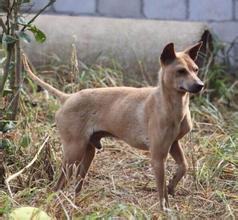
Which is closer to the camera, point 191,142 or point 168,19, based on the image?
point 191,142

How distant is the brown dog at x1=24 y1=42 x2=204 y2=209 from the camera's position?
16.9ft

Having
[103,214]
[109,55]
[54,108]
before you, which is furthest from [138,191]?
[109,55]

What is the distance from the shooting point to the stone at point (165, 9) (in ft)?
28.6

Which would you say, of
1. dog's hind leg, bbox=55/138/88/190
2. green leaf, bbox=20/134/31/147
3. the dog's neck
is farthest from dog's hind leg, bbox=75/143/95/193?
the dog's neck

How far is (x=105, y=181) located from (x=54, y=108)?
1.53 m

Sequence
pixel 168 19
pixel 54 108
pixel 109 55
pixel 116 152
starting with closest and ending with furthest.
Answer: pixel 116 152 < pixel 54 108 < pixel 109 55 < pixel 168 19

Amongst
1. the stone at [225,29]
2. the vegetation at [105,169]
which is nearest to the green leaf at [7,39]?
the vegetation at [105,169]

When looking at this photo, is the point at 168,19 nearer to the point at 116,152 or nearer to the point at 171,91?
the point at 116,152

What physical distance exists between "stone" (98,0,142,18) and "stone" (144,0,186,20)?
0.11 meters

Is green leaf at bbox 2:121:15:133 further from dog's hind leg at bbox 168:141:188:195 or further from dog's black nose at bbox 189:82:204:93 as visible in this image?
dog's black nose at bbox 189:82:204:93

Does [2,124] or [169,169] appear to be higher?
[2,124]

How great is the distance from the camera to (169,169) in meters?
6.18

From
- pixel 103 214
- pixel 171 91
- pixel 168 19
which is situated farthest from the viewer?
pixel 168 19

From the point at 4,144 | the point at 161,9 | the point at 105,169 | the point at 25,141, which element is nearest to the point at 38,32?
the point at 4,144
